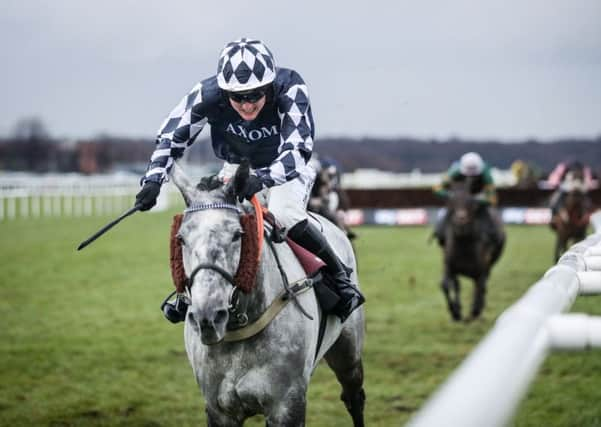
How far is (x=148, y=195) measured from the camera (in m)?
3.68

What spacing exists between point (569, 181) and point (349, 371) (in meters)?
11.7

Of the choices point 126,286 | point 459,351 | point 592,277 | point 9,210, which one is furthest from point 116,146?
point 592,277

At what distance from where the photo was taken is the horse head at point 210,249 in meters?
3.09

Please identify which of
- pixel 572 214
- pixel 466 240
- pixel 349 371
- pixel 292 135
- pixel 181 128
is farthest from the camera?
pixel 572 214

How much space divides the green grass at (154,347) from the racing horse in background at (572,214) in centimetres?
70

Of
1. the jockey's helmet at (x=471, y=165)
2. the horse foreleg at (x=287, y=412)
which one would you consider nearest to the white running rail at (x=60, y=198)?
the jockey's helmet at (x=471, y=165)

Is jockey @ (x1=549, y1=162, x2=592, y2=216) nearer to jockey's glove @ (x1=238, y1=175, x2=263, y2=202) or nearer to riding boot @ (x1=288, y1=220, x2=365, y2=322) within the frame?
riding boot @ (x1=288, y1=220, x2=365, y2=322)

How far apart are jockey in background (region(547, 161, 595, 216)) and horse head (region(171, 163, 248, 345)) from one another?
12931 mm

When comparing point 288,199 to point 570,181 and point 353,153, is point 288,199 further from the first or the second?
point 353,153

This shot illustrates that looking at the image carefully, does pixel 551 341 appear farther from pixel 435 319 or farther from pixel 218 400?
pixel 435 319

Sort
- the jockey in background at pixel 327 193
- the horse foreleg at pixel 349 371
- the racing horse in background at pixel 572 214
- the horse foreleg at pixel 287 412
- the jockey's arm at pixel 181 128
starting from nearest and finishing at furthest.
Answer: the horse foreleg at pixel 287 412
the jockey's arm at pixel 181 128
the horse foreleg at pixel 349 371
the jockey in background at pixel 327 193
the racing horse in background at pixel 572 214

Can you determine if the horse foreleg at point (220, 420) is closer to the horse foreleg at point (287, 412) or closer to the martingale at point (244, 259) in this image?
the horse foreleg at point (287, 412)

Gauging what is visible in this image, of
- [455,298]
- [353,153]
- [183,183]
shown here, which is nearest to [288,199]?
[183,183]

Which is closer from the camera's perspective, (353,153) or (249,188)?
(249,188)
